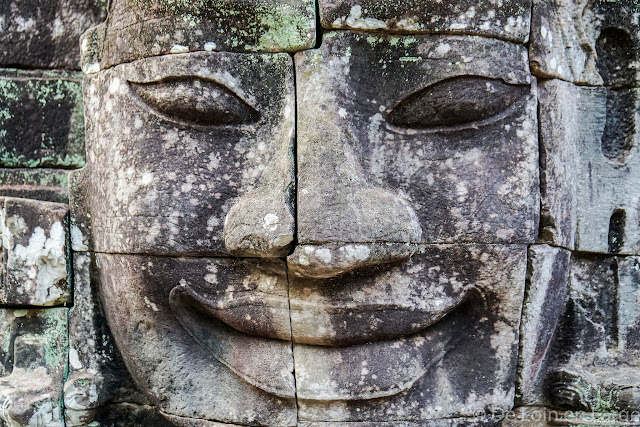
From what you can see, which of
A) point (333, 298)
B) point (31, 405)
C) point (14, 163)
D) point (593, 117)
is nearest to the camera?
point (333, 298)

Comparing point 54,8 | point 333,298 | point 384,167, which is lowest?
point 333,298

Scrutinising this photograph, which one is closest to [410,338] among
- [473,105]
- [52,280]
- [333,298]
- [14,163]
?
[333,298]

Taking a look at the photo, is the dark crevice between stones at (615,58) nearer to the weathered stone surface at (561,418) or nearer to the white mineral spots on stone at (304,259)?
the weathered stone surface at (561,418)

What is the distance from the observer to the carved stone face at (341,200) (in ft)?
5.92

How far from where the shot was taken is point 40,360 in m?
2.11

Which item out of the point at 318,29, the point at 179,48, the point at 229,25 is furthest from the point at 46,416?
the point at 318,29

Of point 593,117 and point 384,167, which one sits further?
point 593,117

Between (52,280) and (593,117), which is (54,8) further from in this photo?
(593,117)

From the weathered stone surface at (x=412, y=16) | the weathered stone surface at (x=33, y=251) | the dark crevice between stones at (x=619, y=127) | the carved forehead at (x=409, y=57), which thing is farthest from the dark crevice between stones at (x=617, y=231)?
the weathered stone surface at (x=33, y=251)

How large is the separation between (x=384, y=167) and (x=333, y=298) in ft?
1.28

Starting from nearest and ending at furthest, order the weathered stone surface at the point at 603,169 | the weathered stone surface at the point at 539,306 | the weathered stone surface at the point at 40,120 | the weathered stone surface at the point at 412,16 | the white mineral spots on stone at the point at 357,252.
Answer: the white mineral spots on stone at the point at 357,252 < the weathered stone surface at the point at 412,16 < the weathered stone surface at the point at 539,306 < the weathered stone surface at the point at 603,169 < the weathered stone surface at the point at 40,120

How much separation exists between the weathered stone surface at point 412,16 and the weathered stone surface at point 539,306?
667 millimetres

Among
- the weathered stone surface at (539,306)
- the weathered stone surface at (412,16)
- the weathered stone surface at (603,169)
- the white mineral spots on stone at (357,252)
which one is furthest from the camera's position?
the weathered stone surface at (603,169)

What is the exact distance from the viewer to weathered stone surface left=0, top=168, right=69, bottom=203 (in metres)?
2.34
